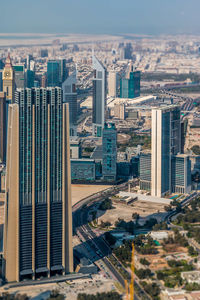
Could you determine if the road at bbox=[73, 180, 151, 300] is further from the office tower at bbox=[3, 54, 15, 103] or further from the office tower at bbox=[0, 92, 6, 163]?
the office tower at bbox=[3, 54, 15, 103]

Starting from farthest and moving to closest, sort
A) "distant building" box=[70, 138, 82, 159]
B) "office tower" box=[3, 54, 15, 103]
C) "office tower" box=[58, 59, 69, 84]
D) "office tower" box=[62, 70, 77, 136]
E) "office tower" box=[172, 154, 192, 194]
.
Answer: "office tower" box=[58, 59, 69, 84] < "office tower" box=[62, 70, 77, 136] < "office tower" box=[3, 54, 15, 103] < "distant building" box=[70, 138, 82, 159] < "office tower" box=[172, 154, 192, 194]

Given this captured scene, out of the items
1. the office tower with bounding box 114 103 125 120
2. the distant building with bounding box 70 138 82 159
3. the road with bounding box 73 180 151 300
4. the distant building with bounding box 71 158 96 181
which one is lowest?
the road with bounding box 73 180 151 300

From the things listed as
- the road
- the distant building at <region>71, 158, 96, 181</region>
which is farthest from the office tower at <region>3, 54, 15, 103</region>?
the road

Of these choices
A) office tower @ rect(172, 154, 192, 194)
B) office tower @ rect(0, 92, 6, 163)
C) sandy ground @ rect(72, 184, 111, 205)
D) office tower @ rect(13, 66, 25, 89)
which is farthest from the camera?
office tower @ rect(13, 66, 25, 89)

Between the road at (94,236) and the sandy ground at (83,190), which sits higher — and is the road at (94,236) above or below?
below

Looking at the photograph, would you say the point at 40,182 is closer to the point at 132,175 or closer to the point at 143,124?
the point at 132,175

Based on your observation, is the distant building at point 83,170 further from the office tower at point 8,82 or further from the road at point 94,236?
the office tower at point 8,82

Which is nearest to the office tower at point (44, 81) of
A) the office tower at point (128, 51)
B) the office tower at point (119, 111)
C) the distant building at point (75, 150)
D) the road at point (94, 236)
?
the office tower at point (119, 111)

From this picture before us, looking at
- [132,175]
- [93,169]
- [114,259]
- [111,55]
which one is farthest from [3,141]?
[111,55]

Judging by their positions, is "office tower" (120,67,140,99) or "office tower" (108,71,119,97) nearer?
"office tower" (108,71,119,97)
